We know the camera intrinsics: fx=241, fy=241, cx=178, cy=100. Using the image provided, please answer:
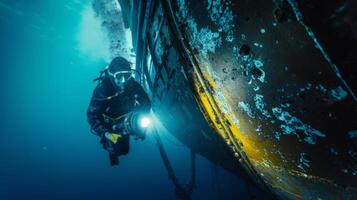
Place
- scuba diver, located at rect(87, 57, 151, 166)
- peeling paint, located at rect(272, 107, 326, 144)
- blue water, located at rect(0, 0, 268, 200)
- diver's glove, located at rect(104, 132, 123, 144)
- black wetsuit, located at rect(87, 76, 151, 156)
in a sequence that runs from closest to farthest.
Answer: peeling paint, located at rect(272, 107, 326, 144), diver's glove, located at rect(104, 132, 123, 144), scuba diver, located at rect(87, 57, 151, 166), black wetsuit, located at rect(87, 76, 151, 156), blue water, located at rect(0, 0, 268, 200)

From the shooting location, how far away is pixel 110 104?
14.0ft

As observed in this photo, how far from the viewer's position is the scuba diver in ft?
13.1

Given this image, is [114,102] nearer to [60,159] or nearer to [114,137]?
[114,137]

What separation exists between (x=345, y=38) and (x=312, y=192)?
3.86ft

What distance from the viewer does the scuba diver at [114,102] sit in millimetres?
3998

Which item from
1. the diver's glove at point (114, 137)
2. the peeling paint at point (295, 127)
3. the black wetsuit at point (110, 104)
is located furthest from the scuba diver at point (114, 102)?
the peeling paint at point (295, 127)

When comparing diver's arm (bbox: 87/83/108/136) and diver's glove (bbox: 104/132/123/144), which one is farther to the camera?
diver's arm (bbox: 87/83/108/136)

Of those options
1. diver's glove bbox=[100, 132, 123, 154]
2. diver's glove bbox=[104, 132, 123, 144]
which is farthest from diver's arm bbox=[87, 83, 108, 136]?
diver's glove bbox=[104, 132, 123, 144]

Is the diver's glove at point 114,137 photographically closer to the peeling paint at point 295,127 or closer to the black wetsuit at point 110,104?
the black wetsuit at point 110,104

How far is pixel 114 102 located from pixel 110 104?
8cm

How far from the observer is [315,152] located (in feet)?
3.91

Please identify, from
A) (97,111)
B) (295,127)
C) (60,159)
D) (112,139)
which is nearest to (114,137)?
(112,139)

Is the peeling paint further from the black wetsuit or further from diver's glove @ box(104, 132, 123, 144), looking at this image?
the black wetsuit

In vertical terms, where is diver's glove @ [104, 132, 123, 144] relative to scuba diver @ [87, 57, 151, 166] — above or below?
below
